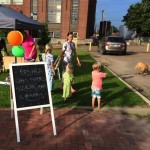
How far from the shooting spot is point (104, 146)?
5398mm

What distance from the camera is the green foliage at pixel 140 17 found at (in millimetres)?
52250

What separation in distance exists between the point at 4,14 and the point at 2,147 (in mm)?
5079

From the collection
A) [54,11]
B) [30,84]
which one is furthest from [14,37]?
[54,11]

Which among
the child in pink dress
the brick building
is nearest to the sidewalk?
the child in pink dress

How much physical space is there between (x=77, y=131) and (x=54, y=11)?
5706 cm

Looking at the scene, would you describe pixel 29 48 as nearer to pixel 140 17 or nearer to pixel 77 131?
pixel 77 131

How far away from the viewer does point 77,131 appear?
6070mm

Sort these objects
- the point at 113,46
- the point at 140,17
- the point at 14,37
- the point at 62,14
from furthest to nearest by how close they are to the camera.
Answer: the point at 62,14, the point at 140,17, the point at 113,46, the point at 14,37

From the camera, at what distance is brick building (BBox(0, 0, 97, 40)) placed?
195ft

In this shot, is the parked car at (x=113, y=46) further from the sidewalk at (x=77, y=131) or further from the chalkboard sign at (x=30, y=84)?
the chalkboard sign at (x=30, y=84)

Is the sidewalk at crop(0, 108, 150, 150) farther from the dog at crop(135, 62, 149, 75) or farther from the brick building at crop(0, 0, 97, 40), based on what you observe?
the brick building at crop(0, 0, 97, 40)

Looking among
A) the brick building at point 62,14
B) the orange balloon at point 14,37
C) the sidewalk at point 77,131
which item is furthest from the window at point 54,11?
the orange balloon at point 14,37

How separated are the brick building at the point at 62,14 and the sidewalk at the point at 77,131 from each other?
52740 millimetres

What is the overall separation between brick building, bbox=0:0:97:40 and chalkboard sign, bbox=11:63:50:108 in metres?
53.8
